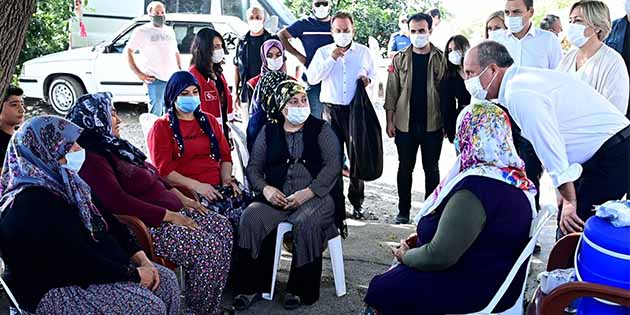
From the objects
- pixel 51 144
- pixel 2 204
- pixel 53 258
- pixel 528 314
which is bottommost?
pixel 528 314

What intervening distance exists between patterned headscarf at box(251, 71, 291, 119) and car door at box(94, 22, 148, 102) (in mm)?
5882

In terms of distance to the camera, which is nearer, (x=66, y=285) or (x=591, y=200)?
(x=66, y=285)

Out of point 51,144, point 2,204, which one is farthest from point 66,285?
point 51,144

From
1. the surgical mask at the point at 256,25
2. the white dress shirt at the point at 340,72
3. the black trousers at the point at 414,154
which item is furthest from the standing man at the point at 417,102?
the surgical mask at the point at 256,25

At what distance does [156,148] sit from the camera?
393cm

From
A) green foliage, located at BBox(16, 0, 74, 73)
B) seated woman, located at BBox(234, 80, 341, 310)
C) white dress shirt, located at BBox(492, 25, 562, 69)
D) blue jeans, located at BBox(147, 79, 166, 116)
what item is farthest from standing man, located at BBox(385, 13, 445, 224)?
green foliage, located at BBox(16, 0, 74, 73)

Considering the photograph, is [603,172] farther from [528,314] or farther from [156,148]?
[156,148]

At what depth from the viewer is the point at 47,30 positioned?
902cm

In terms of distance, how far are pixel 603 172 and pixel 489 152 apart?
924mm

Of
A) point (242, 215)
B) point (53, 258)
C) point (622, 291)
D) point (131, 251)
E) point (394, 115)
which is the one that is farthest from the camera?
point (394, 115)

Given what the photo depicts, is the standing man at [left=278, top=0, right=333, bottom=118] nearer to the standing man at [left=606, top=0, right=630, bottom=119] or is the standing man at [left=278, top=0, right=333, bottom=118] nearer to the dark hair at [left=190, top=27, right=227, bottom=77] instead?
the dark hair at [left=190, top=27, right=227, bottom=77]

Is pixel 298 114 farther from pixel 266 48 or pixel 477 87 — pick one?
pixel 266 48

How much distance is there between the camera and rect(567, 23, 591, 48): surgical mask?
375 cm

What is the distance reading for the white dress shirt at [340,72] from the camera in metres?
5.41
